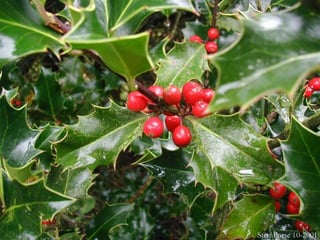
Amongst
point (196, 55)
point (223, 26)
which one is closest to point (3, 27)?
point (196, 55)

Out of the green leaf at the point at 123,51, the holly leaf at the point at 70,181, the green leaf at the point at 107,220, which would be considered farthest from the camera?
the green leaf at the point at 107,220

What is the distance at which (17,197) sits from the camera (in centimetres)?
120

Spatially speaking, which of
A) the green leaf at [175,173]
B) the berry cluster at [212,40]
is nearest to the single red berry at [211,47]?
the berry cluster at [212,40]

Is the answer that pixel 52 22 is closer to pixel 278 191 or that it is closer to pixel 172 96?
pixel 172 96

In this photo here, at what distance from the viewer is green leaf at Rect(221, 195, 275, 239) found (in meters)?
1.40

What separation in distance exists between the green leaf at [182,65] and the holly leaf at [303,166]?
1.29ft

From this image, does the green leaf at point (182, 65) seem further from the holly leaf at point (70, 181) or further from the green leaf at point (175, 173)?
the holly leaf at point (70, 181)

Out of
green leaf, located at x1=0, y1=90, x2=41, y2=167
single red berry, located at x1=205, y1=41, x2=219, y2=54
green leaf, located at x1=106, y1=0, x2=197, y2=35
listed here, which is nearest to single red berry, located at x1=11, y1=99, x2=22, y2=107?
green leaf, located at x1=0, y1=90, x2=41, y2=167

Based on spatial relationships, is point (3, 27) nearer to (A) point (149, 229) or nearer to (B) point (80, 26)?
(B) point (80, 26)

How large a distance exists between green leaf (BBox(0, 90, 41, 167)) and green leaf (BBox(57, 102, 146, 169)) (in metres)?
0.22

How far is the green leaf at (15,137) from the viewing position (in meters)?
1.40

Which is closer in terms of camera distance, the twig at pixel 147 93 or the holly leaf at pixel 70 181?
the twig at pixel 147 93

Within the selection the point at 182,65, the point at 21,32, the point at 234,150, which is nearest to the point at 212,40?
the point at 182,65

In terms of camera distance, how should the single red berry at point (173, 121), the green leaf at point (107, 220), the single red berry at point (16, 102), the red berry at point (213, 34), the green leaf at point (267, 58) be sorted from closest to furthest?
the green leaf at point (267, 58), the single red berry at point (173, 121), the green leaf at point (107, 220), the red berry at point (213, 34), the single red berry at point (16, 102)
